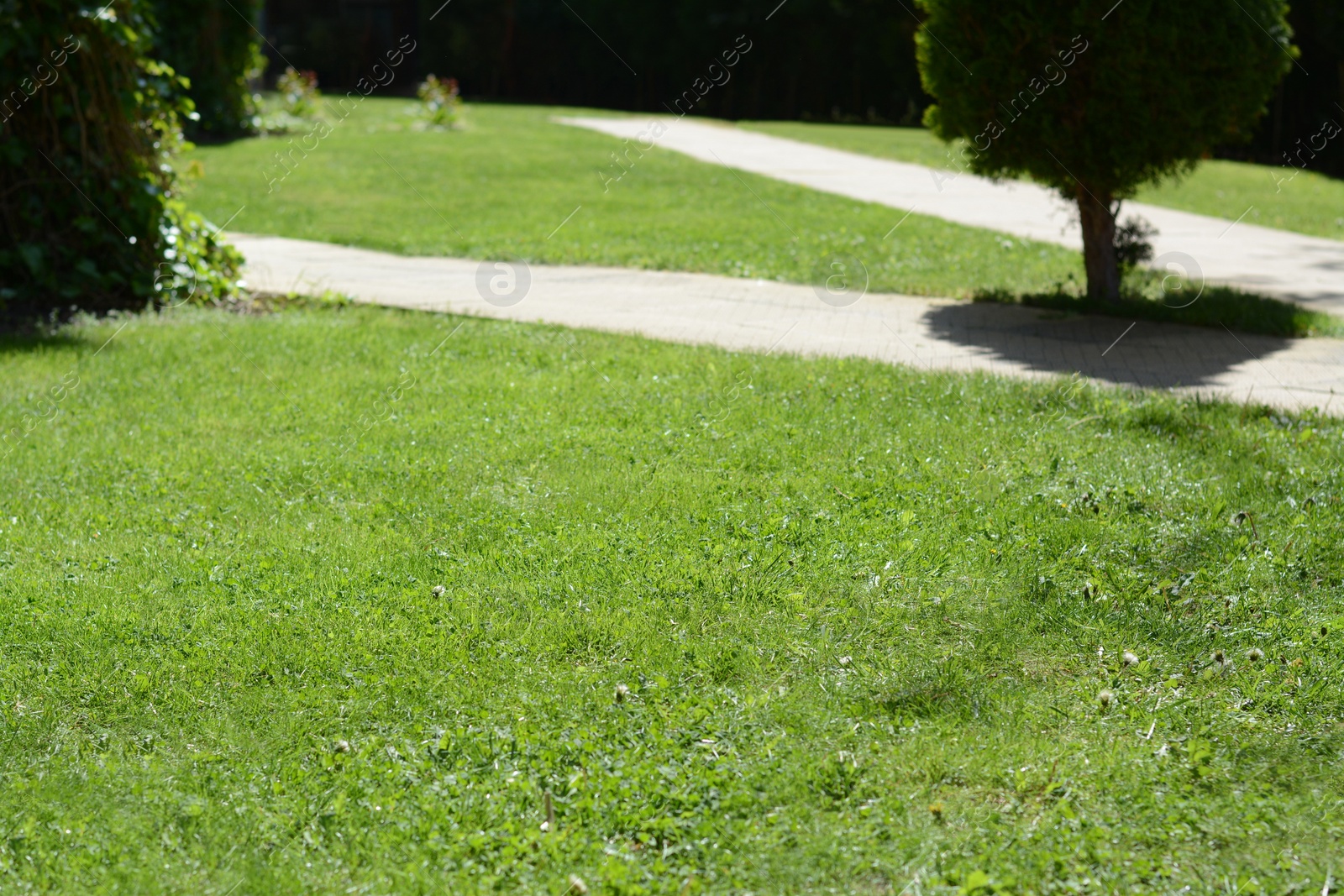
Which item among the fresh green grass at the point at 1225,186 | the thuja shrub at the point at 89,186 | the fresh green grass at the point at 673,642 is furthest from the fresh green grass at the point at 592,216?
the fresh green grass at the point at 673,642

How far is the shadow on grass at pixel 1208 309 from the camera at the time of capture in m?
8.14

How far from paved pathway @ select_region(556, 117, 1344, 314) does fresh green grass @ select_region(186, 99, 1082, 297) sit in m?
0.71

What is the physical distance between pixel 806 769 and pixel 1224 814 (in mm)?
1036

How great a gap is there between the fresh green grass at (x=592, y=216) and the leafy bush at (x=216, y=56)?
1.61 m

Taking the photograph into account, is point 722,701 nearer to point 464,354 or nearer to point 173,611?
point 173,611

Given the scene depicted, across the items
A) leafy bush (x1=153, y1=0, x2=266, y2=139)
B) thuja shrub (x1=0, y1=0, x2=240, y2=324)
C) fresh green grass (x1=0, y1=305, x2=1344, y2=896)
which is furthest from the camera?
leafy bush (x1=153, y1=0, x2=266, y2=139)

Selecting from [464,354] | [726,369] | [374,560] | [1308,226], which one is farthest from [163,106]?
[1308,226]

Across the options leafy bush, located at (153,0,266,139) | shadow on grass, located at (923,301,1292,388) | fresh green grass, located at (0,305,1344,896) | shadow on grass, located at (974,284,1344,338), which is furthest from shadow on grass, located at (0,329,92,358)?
leafy bush, located at (153,0,266,139)

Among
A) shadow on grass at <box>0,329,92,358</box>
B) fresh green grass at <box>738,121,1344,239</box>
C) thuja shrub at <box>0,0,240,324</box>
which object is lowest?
fresh green grass at <box>738,121,1344,239</box>

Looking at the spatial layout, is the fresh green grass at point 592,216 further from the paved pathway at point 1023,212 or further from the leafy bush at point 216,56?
the leafy bush at point 216,56

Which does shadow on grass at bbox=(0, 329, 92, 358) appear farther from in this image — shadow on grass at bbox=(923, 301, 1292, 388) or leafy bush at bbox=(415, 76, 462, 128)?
leafy bush at bbox=(415, 76, 462, 128)

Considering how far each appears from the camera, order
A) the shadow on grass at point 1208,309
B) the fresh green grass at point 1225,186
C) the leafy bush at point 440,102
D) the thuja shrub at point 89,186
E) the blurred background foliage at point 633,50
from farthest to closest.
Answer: the blurred background foliage at point 633,50 < the leafy bush at point 440,102 < the fresh green grass at point 1225,186 < the thuja shrub at point 89,186 < the shadow on grass at point 1208,309

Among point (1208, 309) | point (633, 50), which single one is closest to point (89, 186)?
point (1208, 309)

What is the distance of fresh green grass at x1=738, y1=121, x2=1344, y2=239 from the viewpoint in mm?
14819
